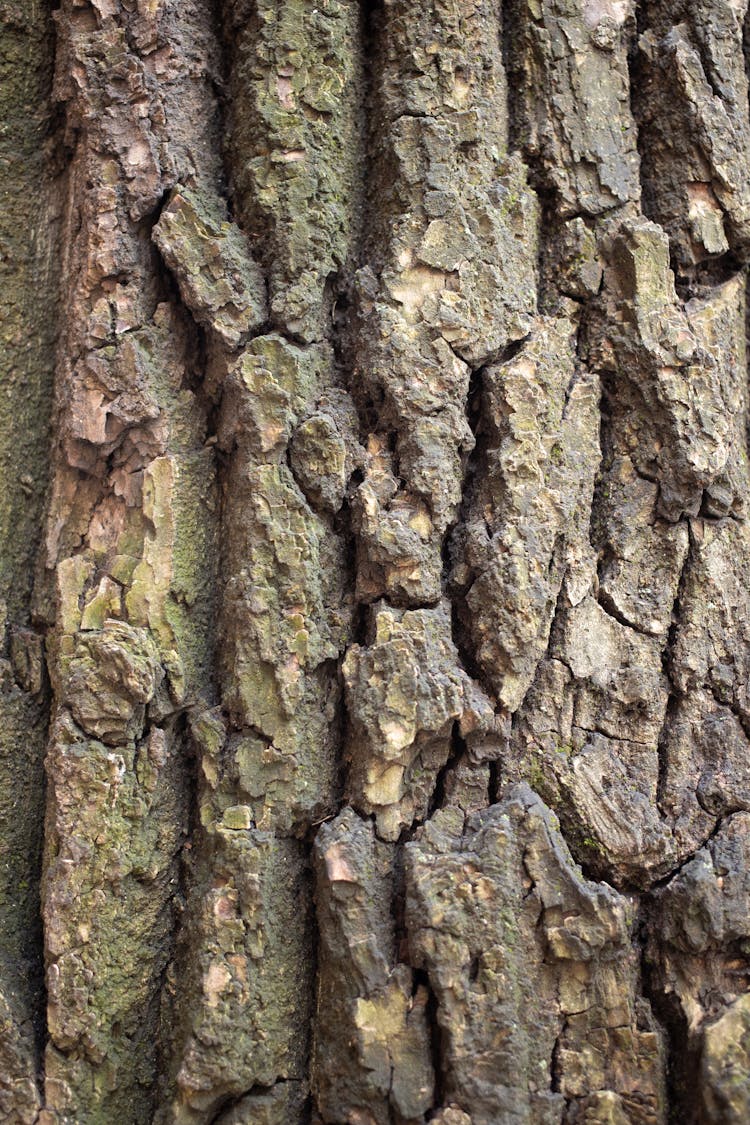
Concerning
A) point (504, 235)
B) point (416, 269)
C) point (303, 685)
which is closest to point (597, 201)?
→ point (504, 235)

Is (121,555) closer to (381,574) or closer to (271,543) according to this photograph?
(271,543)

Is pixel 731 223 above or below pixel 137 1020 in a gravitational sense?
above

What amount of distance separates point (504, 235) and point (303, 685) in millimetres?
872

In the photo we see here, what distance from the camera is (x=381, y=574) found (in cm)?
152

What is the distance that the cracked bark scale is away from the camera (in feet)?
4.64

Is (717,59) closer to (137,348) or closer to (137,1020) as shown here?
(137,348)

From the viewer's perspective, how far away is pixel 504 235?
65.3 inches

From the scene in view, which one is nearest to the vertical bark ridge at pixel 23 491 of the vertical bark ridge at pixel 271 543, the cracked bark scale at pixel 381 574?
the cracked bark scale at pixel 381 574

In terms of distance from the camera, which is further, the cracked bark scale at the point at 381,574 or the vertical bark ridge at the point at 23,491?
the vertical bark ridge at the point at 23,491

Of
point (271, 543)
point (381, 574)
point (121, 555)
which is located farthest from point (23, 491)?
point (381, 574)

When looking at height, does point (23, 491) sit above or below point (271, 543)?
above

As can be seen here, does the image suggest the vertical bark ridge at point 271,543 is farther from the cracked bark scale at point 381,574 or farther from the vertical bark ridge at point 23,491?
the vertical bark ridge at point 23,491

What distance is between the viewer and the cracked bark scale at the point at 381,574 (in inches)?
55.7

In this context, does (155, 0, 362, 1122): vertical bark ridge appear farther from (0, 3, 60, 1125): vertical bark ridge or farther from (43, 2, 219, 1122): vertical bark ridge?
(0, 3, 60, 1125): vertical bark ridge
